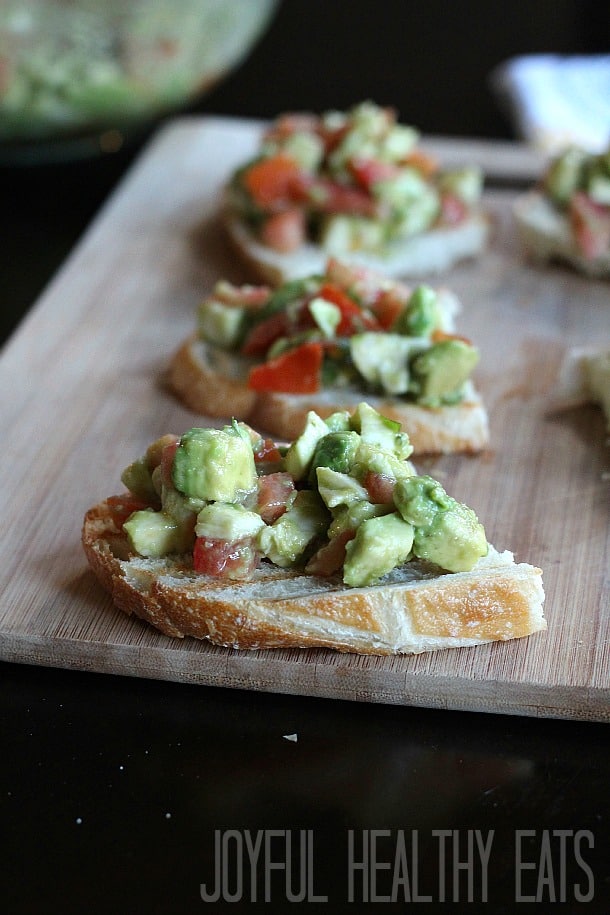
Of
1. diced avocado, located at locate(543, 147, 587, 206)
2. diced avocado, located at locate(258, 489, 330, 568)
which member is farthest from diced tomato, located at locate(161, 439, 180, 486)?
diced avocado, located at locate(543, 147, 587, 206)

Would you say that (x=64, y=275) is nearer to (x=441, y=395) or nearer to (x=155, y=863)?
(x=441, y=395)

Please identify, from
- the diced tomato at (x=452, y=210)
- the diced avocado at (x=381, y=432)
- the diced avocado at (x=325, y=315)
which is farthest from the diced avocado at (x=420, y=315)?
the diced tomato at (x=452, y=210)

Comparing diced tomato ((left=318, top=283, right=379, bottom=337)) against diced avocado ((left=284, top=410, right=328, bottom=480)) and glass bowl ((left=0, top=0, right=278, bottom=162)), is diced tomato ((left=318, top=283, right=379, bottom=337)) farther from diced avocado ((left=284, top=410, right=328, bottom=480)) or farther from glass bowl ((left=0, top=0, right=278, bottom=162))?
glass bowl ((left=0, top=0, right=278, bottom=162))

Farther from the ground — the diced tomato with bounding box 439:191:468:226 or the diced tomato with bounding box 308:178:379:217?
the diced tomato with bounding box 308:178:379:217

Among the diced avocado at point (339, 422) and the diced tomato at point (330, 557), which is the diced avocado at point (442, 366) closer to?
the diced avocado at point (339, 422)

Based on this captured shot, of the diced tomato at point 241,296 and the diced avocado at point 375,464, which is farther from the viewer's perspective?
the diced tomato at point 241,296
